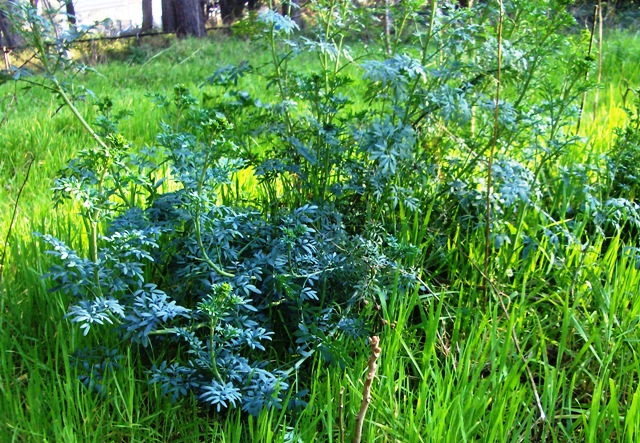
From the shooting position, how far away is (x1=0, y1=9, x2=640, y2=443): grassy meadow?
1567 millimetres

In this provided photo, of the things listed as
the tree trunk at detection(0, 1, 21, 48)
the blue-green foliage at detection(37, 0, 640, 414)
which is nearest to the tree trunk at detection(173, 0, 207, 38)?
the tree trunk at detection(0, 1, 21, 48)

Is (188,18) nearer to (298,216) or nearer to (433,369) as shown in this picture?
(298,216)

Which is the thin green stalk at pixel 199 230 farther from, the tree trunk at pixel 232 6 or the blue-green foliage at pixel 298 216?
the tree trunk at pixel 232 6

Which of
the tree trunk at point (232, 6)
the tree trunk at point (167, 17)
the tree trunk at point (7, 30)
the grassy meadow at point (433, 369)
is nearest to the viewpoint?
the grassy meadow at point (433, 369)

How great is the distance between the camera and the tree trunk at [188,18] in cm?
1221

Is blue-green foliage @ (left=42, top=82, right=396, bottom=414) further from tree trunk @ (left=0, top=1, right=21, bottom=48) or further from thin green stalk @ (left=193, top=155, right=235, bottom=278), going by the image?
tree trunk @ (left=0, top=1, right=21, bottom=48)

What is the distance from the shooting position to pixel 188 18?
12289 millimetres

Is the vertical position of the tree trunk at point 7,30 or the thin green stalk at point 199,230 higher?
the tree trunk at point 7,30

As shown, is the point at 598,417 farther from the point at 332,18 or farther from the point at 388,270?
the point at 332,18

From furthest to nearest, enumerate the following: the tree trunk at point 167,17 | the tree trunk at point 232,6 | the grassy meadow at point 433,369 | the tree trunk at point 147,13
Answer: the tree trunk at point 147,13 < the tree trunk at point 232,6 < the tree trunk at point 167,17 < the grassy meadow at point 433,369

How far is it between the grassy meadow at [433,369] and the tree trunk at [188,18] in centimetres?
1032

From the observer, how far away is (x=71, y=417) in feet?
5.14

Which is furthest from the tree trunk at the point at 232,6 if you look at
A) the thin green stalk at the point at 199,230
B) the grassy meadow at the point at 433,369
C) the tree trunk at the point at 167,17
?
the thin green stalk at the point at 199,230

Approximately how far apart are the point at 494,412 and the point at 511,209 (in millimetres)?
1053
